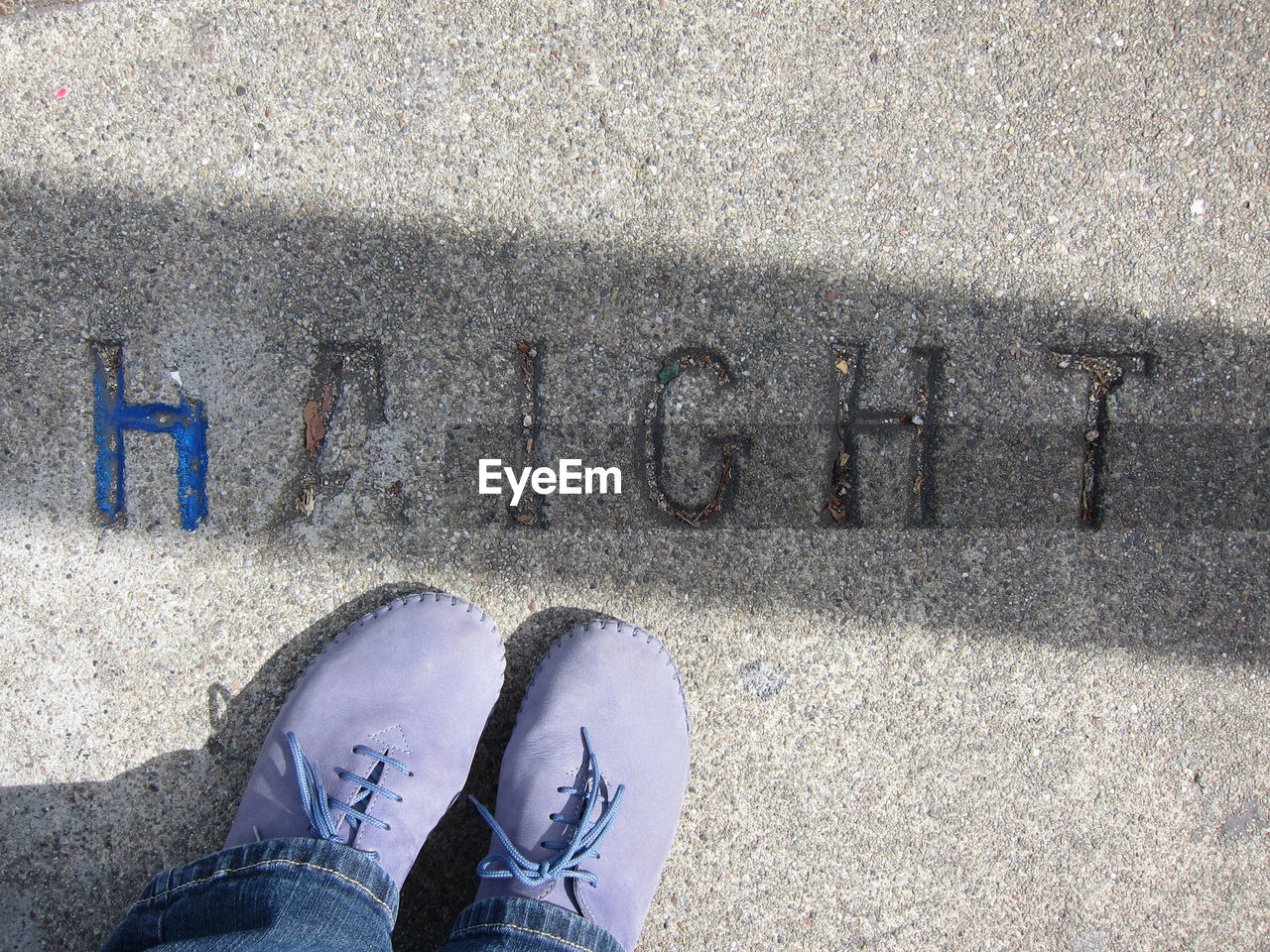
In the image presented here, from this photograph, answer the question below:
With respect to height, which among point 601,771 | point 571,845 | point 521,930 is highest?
point 601,771

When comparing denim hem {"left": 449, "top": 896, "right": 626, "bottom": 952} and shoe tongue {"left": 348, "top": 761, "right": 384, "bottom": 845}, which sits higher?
shoe tongue {"left": 348, "top": 761, "right": 384, "bottom": 845}

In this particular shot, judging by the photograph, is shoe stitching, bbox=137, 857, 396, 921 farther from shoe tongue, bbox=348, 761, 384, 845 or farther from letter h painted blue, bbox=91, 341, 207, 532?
letter h painted blue, bbox=91, 341, 207, 532

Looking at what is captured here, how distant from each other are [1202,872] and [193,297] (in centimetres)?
299

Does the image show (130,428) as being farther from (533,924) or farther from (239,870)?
(533,924)

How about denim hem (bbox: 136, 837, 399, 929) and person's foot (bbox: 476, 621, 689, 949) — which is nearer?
denim hem (bbox: 136, 837, 399, 929)

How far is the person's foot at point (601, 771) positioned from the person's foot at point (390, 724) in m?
0.14

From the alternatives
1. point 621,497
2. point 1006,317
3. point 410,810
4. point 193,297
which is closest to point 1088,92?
point 1006,317

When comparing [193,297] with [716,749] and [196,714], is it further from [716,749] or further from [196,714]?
[716,749]

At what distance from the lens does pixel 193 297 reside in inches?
68.9

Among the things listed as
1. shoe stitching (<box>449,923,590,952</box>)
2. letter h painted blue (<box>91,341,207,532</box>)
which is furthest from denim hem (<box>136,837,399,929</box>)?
letter h painted blue (<box>91,341,207,532</box>)

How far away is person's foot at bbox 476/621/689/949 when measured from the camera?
5.50 ft

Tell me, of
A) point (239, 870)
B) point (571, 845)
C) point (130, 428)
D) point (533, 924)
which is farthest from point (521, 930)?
point (130, 428)

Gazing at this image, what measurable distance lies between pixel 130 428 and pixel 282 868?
43.4 inches

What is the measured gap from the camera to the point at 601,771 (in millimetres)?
1751
